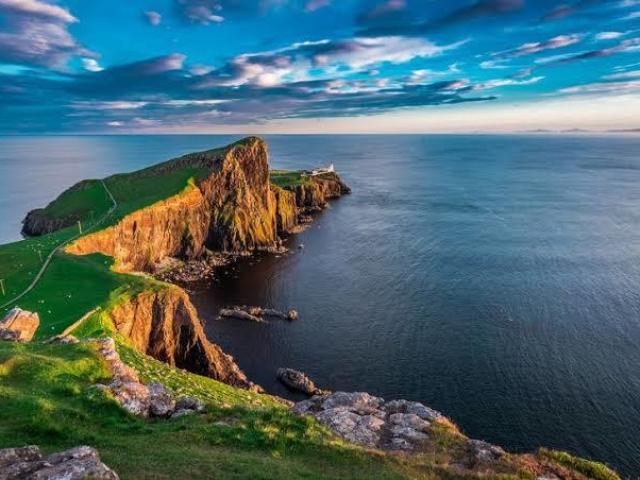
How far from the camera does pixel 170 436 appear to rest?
69.8 feet

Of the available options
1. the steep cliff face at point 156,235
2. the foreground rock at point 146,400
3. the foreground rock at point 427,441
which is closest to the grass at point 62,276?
the steep cliff face at point 156,235

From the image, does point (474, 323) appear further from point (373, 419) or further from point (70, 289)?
point (70, 289)

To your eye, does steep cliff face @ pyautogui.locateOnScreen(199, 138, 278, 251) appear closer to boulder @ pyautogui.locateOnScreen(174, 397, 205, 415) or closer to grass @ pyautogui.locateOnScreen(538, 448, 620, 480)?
boulder @ pyautogui.locateOnScreen(174, 397, 205, 415)

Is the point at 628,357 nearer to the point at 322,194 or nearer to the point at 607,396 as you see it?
the point at 607,396

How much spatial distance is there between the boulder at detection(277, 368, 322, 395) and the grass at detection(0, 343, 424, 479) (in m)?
30.9

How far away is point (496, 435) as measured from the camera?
159ft

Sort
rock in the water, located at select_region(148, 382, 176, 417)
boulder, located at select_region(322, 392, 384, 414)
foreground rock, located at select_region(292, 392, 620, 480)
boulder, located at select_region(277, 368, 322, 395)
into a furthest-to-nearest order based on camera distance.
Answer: boulder, located at select_region(277, 368, 322, 395) < boulder, located at select_region(322, 392, 384, 414) < rock in the water, located at select_region(148, 382, 176, 417) < foreground rock, located at select_region(292, 392, 620, 480)

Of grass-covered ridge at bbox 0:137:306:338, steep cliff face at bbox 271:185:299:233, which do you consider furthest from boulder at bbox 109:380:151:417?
steep cliff face at bbox 271:185:299:233

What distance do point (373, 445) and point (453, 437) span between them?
4.91 m

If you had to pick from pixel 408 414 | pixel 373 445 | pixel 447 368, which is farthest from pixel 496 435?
pixel 373 445

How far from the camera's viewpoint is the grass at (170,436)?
18.2 meters

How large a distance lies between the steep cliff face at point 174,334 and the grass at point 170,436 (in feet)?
85.1

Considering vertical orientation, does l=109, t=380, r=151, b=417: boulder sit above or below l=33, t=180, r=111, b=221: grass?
above

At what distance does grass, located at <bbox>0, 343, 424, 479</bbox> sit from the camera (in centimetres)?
1817
